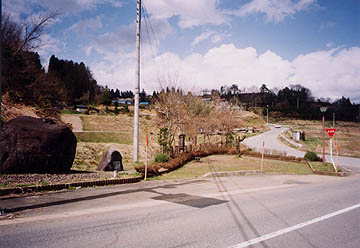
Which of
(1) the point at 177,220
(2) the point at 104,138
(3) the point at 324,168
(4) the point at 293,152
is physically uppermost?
(2) the point at 104,138

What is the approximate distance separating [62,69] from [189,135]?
68.6 meters

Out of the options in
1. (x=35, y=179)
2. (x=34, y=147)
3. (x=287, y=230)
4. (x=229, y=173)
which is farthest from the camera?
(x=229, y=173)

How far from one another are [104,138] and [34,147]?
66.2 feet

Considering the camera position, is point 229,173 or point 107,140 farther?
point 107,140

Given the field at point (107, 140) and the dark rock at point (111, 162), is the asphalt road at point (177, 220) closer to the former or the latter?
the dark rock at point (111, 162)

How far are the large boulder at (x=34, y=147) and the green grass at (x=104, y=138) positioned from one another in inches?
670

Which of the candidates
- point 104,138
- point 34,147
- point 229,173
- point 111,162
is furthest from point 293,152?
point 34,147

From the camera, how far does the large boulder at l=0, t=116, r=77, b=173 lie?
33.0ft

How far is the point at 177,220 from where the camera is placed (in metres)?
6.12

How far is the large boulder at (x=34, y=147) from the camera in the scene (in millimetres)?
10055

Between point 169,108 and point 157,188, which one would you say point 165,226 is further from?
point 169,108

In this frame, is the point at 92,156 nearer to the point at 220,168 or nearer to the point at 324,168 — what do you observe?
the point at 220,168

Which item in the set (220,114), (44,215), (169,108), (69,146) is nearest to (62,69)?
(220,114)

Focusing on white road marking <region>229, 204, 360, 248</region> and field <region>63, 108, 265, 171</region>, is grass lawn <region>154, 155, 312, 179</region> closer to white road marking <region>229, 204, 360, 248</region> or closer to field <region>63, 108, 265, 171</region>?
field <region>63, 108, 265, 171</region>
